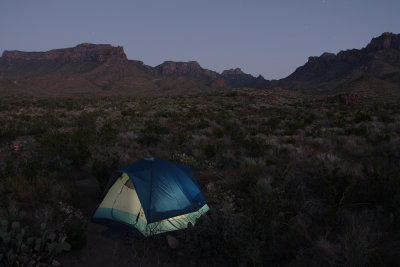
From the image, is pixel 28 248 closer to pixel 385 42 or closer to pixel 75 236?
pixel 75 236

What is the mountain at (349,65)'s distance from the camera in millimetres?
106500

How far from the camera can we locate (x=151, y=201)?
416 cm

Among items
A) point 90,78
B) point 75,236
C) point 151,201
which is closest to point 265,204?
point 151,201

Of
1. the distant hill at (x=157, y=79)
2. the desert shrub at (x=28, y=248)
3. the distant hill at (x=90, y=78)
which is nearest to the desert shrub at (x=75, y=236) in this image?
the desert shrub at (x=28, y=248)

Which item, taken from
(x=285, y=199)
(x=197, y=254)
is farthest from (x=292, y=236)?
(x=197, y=254)

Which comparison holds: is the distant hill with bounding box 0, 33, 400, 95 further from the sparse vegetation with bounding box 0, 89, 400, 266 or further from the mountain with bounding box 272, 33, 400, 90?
the sparse vegetation with bounding box 0, 89, 400, 266

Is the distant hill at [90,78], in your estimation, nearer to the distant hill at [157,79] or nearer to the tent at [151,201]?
the distant hill at [157,79]

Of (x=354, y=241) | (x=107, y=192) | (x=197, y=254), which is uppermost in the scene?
(x=354, y=241)

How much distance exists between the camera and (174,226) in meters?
4.13

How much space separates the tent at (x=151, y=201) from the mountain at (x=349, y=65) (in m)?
110

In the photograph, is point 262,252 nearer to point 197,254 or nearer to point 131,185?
point 197,254

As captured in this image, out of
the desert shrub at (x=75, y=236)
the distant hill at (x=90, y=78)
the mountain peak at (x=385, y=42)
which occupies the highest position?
the mountain peak at (x=385, y=42)

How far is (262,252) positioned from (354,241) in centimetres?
119

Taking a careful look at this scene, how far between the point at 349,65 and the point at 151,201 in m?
153
